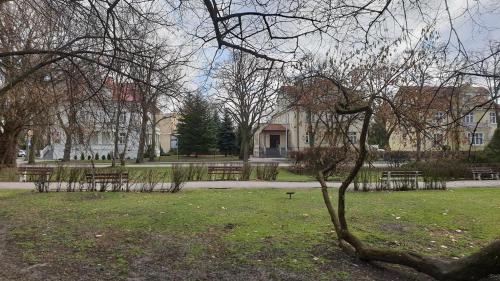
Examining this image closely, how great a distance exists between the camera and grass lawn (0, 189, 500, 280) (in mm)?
6562

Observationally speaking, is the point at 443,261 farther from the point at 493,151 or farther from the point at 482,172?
the point at 493,151

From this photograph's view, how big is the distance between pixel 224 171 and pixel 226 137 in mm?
47717

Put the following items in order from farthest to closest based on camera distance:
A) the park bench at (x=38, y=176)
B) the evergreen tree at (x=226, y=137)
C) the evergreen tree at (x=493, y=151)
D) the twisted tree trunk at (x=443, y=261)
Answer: the evergreen tree at (x=226, y=137), the evergreen tree at (x=493, y=151), the park bench at (x=38, y=176), the twisted tree trunk at (x=443, y=261)

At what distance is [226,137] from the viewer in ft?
234

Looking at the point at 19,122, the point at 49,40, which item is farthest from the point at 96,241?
the point at 19,122

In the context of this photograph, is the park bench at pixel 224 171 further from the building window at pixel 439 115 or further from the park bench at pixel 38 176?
the building window at pixel 439 115

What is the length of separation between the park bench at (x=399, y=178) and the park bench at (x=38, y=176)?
498 inches

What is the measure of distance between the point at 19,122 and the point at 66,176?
1154cm

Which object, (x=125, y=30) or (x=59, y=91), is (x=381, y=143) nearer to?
(x=59, y=91)

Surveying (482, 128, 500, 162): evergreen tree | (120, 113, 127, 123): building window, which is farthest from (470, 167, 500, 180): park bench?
(120, 113, 127, 123): building window

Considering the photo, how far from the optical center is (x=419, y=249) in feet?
26.8

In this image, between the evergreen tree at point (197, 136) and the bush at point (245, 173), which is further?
the evergreen tree at point (197, 136)

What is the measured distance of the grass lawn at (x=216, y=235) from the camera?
656cm

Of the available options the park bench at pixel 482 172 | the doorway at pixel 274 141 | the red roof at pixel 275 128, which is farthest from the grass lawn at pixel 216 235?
the doorway at pixel 274 141
